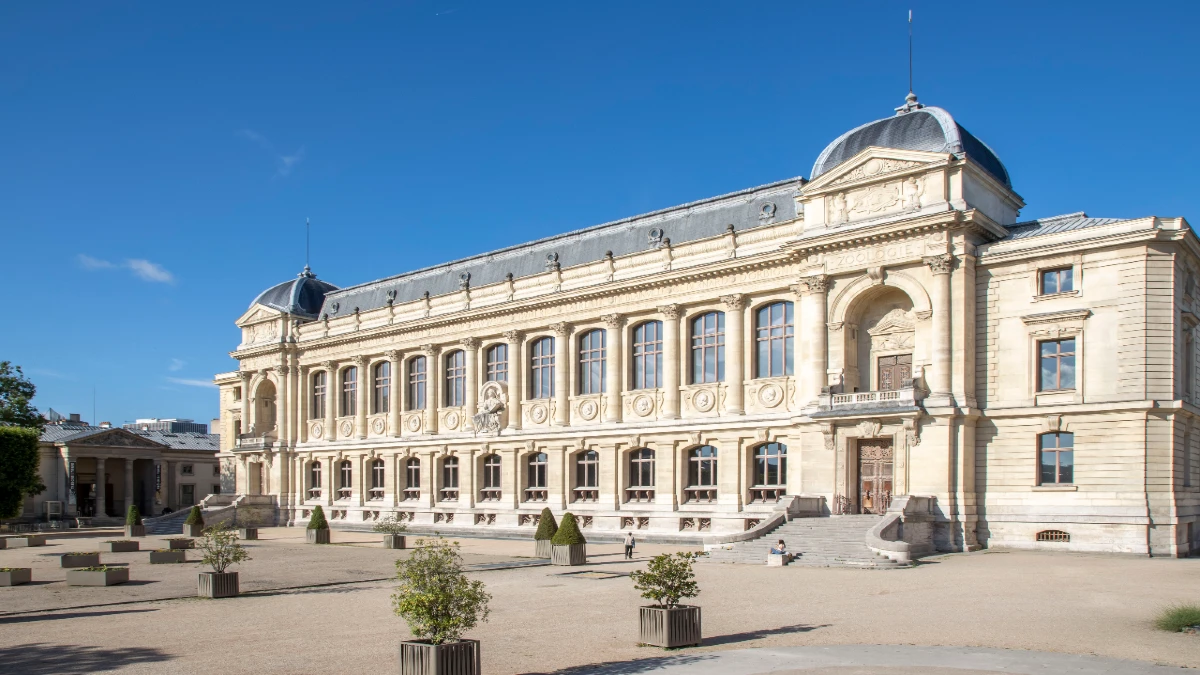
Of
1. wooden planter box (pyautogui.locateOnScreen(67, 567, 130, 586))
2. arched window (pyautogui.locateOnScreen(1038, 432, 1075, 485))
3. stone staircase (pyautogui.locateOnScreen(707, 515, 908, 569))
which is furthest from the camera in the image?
arched window (pyautogui.locateOnScreen(1038, 432, 1075, 485))

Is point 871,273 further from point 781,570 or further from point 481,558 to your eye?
point 481,558

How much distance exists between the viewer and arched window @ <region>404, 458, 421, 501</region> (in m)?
62.3

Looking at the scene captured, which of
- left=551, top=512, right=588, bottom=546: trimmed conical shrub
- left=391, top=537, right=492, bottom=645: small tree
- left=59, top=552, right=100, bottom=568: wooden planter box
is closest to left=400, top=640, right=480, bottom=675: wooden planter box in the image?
left=391, top=537, right=492, bottom=645: small tree

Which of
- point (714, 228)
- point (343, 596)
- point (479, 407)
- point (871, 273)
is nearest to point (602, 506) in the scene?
point (479, 407)

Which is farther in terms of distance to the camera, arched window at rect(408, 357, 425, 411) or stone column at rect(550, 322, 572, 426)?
arched window at rect(408, 357, 425, 411)

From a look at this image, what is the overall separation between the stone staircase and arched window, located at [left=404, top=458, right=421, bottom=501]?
30.6m

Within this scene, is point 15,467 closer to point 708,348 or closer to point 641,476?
point 641,476

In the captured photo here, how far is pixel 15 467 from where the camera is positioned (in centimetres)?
6631

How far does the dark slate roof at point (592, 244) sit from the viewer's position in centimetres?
4744

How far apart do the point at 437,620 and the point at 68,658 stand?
7418mm

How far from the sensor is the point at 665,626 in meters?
17.3

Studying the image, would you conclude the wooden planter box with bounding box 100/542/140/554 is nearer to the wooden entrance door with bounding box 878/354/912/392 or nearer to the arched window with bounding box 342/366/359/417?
the arched window with bounding box 342/366/359/417

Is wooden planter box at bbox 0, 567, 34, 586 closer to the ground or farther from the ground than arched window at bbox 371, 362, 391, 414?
closer to the ground

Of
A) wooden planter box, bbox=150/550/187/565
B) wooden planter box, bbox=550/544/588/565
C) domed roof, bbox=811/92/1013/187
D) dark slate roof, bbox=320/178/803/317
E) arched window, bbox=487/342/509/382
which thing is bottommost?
wooden planter box, bbox=150/550/187/565
